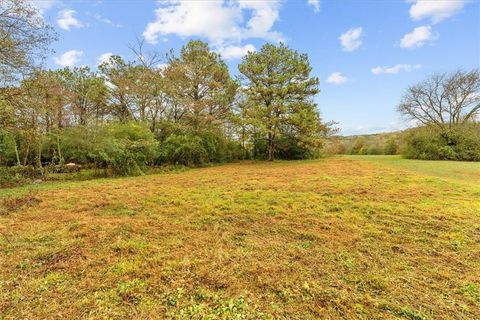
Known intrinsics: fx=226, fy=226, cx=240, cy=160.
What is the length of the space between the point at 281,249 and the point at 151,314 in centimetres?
179

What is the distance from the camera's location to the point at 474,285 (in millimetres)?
2291

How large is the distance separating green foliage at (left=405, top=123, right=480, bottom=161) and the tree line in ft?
25.7

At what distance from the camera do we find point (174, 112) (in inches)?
615

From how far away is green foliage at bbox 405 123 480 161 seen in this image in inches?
669

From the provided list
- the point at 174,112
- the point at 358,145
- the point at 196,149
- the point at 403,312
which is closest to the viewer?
the point at 403,312

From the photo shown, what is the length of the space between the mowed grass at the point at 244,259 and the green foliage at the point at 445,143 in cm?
1617

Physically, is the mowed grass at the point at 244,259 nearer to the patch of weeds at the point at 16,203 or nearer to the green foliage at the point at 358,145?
the patch of weeds at the point at 16,203

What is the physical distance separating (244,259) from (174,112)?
1429 centimetres

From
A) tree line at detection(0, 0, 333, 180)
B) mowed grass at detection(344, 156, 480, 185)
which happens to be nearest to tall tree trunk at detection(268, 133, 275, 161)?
tree line at detection(0, 0, 333, 180)

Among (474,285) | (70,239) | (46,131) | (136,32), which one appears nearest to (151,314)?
(70,239)

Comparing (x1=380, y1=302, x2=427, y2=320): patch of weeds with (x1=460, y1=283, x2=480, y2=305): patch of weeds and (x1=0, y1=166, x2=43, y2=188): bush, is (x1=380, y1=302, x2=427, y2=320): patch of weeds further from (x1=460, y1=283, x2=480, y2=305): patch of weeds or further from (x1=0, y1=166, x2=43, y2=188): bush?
(x1=0, y1=166, x2=43, y2=188): bush

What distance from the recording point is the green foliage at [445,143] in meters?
17.0

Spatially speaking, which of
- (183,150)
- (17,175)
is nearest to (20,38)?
(17,175)

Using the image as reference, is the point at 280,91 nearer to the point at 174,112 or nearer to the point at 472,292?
the point at 174,112
